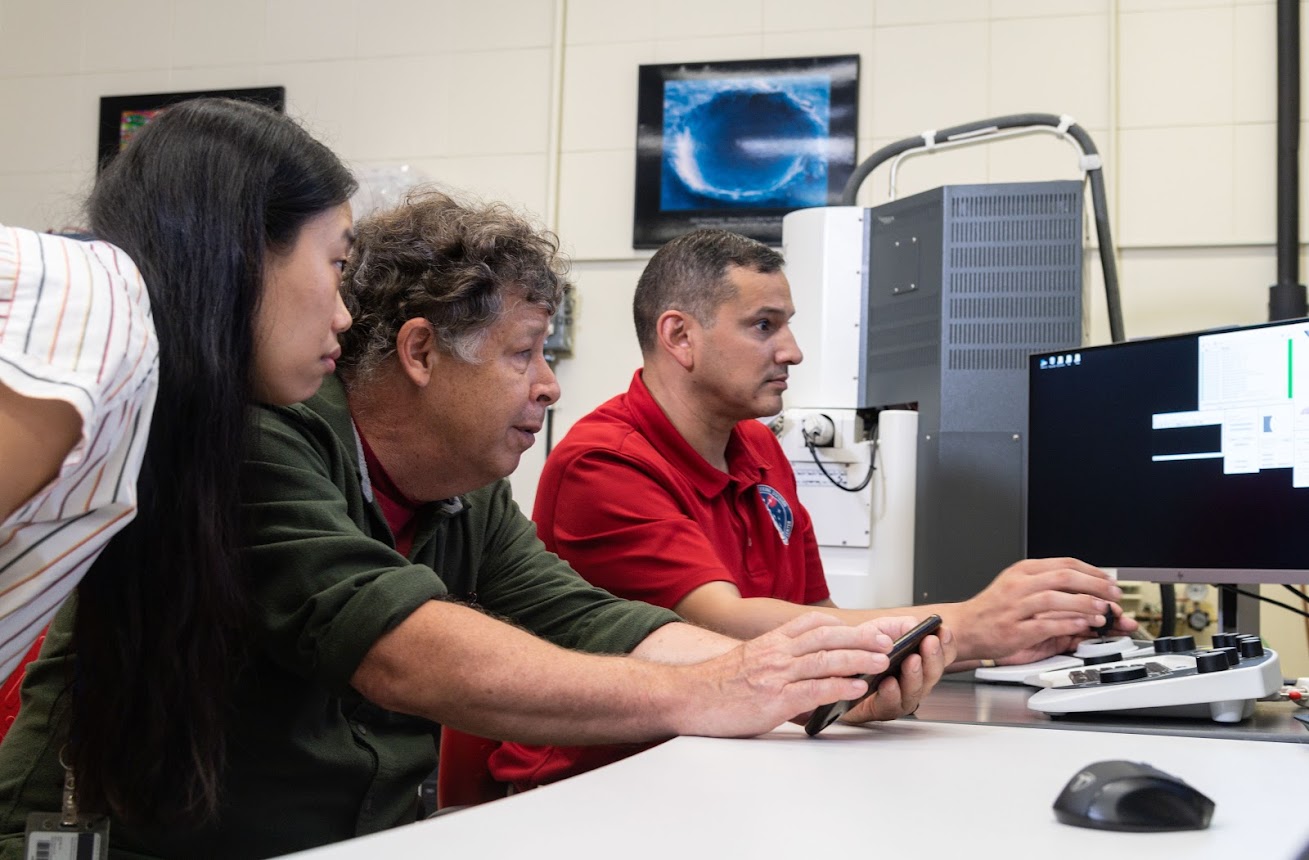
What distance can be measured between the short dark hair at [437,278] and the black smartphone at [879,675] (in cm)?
59

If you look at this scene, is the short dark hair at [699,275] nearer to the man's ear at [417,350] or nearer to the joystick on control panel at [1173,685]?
the man's ear at [417,350]

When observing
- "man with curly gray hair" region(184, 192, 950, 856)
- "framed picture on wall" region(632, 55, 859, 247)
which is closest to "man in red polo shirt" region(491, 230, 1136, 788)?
"man with curly gray hair" region(184, 192, 950, 856)

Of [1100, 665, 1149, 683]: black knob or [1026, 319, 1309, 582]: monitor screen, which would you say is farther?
[1026, 319, 1309, 582]: monitor screen

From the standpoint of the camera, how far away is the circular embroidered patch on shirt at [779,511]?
2234 millimetres

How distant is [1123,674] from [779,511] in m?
0.93

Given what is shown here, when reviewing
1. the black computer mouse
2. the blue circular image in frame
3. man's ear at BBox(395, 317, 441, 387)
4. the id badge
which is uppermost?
the blue circular image in frame

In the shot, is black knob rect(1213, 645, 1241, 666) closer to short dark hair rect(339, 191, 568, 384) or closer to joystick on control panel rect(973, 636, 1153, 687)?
joystick on control panel rect(973, 636, 1153, 687)

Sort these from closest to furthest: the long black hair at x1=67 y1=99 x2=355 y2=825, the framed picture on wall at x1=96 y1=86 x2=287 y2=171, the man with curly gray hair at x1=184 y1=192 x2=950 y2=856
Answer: the long black hair at x1=67 y1=99 x2=355 y2=825 → the man with curly gray hair at x1=184 y1=192 x2=950 y2=856 → the framed picture on wall at x1=96 y1=86 x2=287 y2=171

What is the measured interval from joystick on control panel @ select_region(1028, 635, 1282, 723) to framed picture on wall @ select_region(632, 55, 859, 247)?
2.68m

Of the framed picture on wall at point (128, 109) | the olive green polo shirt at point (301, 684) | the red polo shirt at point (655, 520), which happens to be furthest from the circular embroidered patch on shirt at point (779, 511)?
the framed picture on wall at point (128, 109)

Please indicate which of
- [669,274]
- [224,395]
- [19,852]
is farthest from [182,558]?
[669,274]

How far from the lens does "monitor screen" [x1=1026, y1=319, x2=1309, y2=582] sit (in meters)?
1.69

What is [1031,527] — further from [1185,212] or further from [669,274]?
[1185,212]

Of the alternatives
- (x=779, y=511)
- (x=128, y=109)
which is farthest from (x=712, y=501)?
(x=128, y=109)
